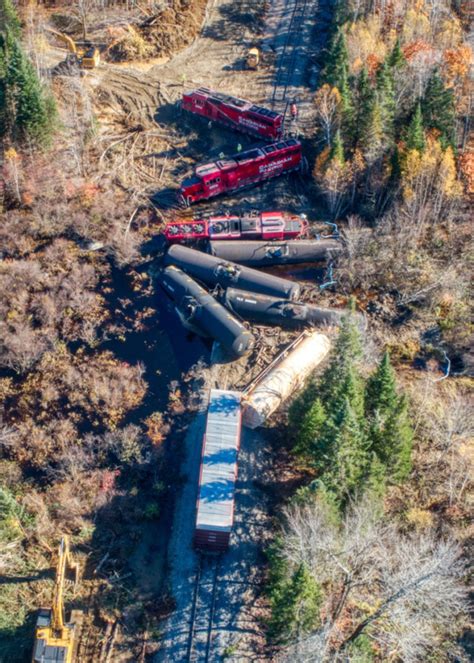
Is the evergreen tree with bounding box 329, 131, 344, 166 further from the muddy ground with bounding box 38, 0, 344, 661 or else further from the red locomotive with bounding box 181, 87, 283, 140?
the red locomotive with bounding box 181, 87, 283, 140

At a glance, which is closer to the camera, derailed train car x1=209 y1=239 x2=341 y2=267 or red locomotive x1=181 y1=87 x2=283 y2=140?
derailed train car x1=209 y1=239 x2=341 y2=267

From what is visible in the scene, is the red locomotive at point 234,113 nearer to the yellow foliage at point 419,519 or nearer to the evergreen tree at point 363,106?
the evergreen tree at point 363,106

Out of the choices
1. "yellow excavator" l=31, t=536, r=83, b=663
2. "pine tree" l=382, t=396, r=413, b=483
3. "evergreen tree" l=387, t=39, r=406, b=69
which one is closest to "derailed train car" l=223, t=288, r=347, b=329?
"pine tree" l=382, t=396, r=413, b=483

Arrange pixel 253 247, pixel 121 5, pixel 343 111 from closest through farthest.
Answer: pixel 253 247
pixel 343 111
pixel 121 5

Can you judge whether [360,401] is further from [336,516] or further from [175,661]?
[175,661]

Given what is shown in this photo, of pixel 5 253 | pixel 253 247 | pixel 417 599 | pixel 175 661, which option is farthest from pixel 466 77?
pixel 175 661
